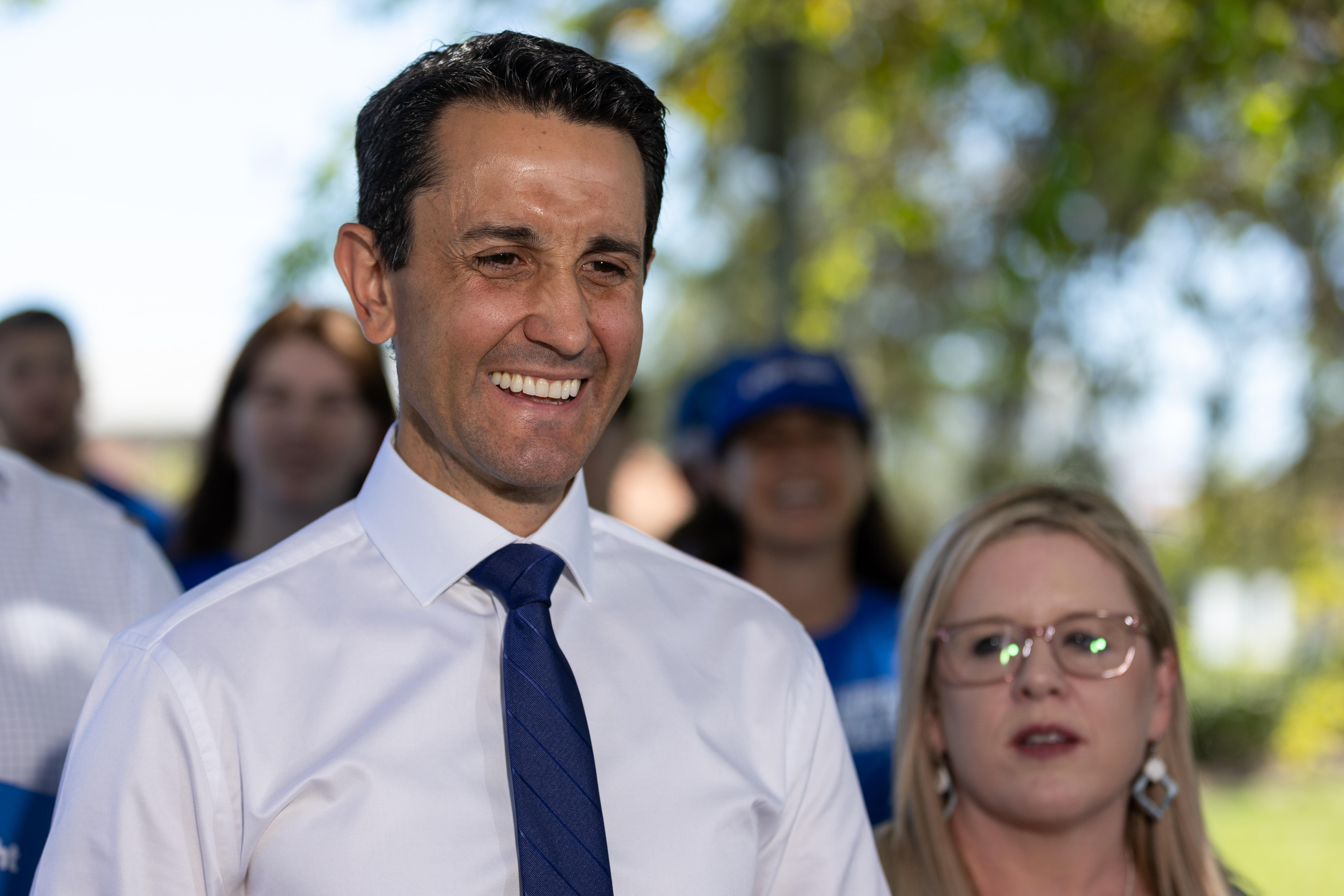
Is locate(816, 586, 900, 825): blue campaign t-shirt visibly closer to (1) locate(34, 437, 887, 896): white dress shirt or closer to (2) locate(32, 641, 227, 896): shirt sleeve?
(1) locate(34, 437, 887, 896): white dress shirt

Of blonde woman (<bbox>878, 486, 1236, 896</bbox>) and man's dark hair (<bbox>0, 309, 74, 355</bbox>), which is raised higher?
man's dark hair (<bbox>0, 309, 74, 355</bbox>)

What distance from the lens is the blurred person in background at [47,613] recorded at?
190cm

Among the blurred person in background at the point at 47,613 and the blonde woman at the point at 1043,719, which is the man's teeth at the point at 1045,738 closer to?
the blonde woman at the point at 1043,719

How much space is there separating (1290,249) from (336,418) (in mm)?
7302

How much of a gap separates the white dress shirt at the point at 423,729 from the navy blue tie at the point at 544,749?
0.16ft

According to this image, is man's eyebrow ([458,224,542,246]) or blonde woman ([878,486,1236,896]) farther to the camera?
A: blonde woman ([878,486,1236,896])

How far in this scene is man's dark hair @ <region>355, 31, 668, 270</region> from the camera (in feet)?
5.33

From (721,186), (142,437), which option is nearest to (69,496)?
(721,186)

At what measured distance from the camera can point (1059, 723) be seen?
90.3 inches

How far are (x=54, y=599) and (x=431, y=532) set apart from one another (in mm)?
756

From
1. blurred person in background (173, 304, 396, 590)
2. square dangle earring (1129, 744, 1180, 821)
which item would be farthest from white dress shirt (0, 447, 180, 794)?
square dangle earring (1129, 744, 1180, 821)

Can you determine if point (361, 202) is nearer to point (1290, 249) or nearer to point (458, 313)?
point (458, 313)

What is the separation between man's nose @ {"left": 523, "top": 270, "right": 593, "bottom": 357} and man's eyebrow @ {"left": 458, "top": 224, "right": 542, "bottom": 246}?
52 millimetres

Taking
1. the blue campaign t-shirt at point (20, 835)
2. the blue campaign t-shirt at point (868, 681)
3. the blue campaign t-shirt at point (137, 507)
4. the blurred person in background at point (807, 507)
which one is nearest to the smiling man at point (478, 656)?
the blue campaign t-shirt at point (20, 835)
